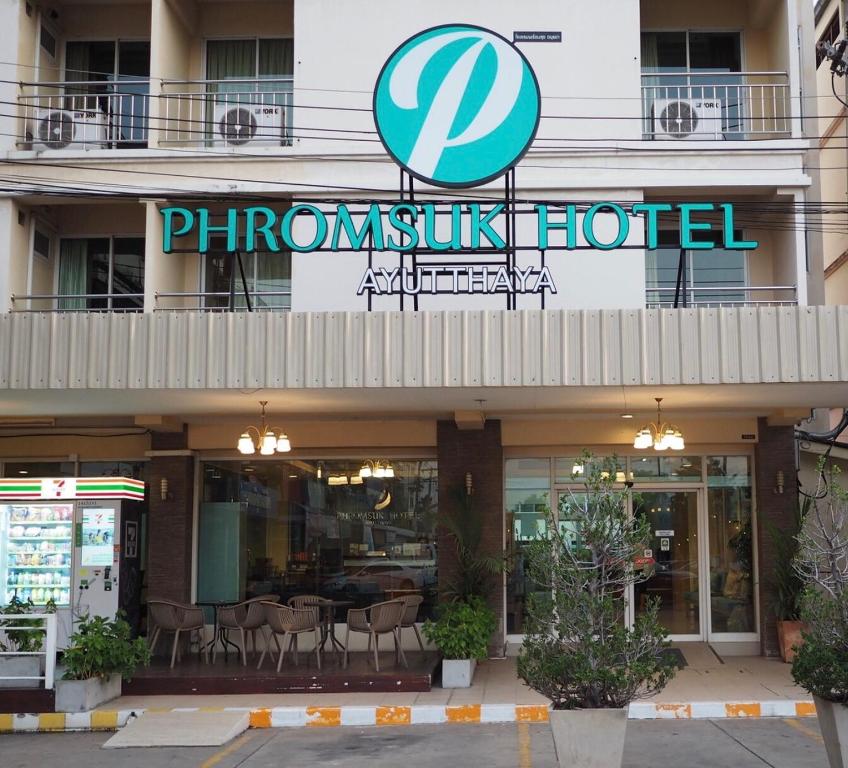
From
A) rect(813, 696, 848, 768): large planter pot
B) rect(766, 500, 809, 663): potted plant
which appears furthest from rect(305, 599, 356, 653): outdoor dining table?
rect(813, 696, 848, 768): large planter pot

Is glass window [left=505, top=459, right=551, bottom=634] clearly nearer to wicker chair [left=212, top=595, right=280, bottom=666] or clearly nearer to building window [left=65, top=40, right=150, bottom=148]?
wicker chair [left=212, top=595, right=280, bottom=666]

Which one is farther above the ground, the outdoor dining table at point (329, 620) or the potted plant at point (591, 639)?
the potted plant at point (591, 639)

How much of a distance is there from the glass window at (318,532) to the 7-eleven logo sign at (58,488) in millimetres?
3256

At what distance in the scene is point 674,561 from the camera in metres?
17.2

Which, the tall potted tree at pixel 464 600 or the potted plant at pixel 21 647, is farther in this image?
the tall potted tree at pixel 464 600

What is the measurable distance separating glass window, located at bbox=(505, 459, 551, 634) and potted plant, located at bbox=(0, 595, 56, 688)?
7.11m

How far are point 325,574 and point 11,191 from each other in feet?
28.3

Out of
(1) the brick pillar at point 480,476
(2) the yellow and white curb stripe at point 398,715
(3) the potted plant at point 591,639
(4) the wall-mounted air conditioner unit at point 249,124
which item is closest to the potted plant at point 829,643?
(3) the potted plant at point 591,639

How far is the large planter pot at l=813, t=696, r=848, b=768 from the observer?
8.70m

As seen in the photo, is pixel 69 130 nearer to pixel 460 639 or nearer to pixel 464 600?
pixel 464 600

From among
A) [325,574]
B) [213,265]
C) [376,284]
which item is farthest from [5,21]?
[325,574]

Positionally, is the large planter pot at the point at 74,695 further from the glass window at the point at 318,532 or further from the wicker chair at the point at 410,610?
the glass window at the point at 318,532

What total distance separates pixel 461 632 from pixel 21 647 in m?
5.44

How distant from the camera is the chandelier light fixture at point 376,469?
17.3 meters
